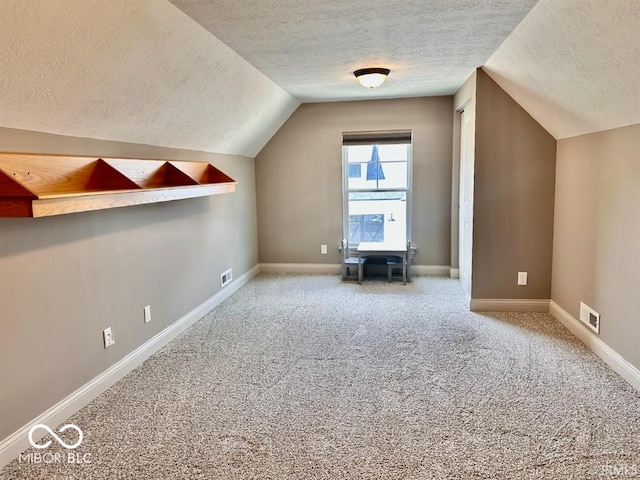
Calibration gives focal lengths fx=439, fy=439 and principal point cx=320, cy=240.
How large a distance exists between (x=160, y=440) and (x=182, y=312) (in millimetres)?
1625

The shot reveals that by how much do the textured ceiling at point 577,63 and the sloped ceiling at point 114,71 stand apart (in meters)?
1.95

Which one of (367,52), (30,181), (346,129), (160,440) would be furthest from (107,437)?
(346,129)

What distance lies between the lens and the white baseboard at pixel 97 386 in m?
2.07

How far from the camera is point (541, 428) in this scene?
87.3 inches

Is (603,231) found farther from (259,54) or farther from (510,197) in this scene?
(259,54)

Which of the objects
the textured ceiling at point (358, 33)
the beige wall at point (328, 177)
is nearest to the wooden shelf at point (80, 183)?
the textured ceiling at point (358, 33)

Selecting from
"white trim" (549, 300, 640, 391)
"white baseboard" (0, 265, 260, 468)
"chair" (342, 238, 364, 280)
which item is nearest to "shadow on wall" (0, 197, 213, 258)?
"white baseboard" (0, 265, 260, 468)

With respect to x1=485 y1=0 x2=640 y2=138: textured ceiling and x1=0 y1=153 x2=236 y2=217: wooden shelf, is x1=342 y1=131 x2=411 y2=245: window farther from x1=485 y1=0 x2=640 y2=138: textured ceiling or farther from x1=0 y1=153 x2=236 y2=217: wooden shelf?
x1=0 y1=153 x2=236 y2=217: wooden shelf

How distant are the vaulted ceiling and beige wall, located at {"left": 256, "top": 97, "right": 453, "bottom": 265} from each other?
1.37 m

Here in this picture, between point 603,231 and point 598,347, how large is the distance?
81 centimetres

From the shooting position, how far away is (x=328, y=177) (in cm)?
558

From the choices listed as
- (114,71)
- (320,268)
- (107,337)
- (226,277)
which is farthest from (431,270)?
(114,71)

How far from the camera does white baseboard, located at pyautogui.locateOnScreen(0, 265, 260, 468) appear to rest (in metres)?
2.07

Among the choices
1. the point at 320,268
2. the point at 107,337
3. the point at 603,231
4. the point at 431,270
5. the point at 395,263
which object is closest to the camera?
the point at 107,337
